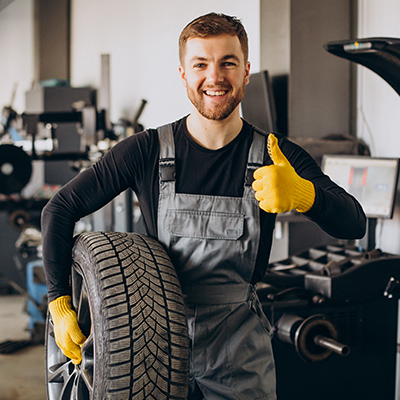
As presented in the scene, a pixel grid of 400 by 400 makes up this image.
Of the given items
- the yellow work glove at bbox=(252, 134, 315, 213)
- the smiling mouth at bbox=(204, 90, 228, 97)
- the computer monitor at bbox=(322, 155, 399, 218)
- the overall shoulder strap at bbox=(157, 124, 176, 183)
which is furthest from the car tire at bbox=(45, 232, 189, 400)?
the computer monitor at bbox=(322, 155, 399, 218)

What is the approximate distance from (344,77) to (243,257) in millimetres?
1982

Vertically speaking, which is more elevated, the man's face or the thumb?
the man's face

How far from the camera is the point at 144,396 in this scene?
1245 millimetres

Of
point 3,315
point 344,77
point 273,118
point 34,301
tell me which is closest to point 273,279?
point 273,118

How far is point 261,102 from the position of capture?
9.87ft

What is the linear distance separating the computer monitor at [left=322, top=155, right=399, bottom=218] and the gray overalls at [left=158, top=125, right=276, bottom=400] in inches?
46.2

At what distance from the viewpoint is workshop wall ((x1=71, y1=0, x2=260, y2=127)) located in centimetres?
418

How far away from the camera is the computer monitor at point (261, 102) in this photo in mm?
2941

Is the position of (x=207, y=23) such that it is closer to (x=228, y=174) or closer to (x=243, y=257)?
(x=228, y=174)

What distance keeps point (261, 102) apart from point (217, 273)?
70.7 inches

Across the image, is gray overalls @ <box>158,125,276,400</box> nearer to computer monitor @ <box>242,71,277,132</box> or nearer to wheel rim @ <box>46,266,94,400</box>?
wheel rim @ <box>46,266,94,400</box>

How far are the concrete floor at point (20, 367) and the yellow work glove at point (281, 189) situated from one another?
2203 millimetres

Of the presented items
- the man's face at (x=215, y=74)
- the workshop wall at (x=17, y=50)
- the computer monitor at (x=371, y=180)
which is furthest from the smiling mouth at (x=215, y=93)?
the workshop wall at (x=17, y=50)

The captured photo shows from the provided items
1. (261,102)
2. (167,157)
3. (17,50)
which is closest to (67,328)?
(167,157)
